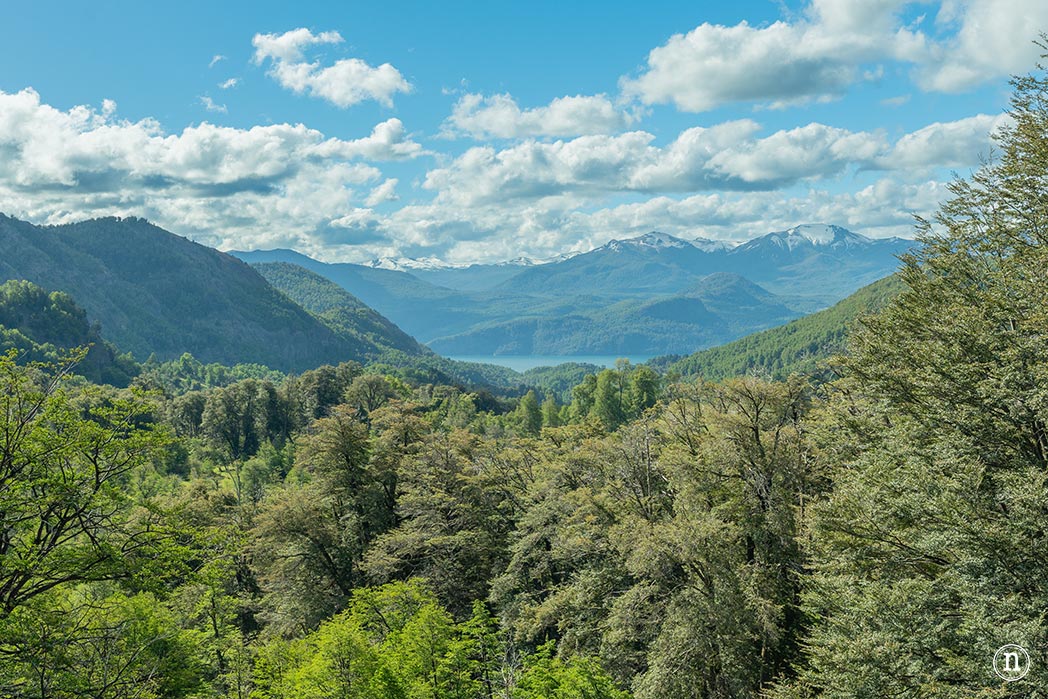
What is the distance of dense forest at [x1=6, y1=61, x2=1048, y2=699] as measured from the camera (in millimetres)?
14836

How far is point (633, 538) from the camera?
28.5 metres

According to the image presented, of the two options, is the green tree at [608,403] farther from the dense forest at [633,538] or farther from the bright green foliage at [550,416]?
the dense forest at [633,538]

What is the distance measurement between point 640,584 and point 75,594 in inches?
1117

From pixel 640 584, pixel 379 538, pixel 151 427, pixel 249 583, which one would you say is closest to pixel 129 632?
pixel 151 427

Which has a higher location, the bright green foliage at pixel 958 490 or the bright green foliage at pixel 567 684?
the bright green foliage at pixel 958 490

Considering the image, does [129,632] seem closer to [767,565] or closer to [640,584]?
[640,584]

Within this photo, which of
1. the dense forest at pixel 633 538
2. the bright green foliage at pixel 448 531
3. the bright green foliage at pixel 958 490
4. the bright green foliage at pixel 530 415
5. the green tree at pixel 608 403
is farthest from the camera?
the bright green foliage at pixel 530 415

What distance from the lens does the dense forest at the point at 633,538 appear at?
1484 cm

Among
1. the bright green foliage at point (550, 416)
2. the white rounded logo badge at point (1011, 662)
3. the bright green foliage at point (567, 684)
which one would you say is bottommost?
the bright green foliage at point (567, 684)

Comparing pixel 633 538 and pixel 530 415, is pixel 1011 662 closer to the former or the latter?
pixel 633 538

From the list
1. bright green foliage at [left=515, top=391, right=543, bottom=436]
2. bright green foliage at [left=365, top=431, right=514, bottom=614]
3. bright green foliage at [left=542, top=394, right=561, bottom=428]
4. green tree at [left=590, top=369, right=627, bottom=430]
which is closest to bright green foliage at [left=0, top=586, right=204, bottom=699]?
bright green foliage at [left=365, top=431, right=514, bottom=614]

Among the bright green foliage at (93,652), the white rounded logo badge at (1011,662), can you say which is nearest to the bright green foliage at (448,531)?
the bright green foliage at (93,652)

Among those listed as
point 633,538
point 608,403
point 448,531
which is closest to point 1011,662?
point 633,538

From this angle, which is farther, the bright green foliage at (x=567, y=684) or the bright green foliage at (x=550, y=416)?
the bright green foliage at (x=550, y=416)
